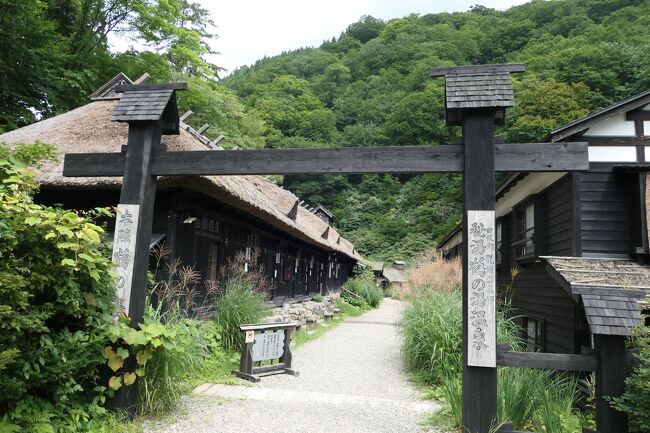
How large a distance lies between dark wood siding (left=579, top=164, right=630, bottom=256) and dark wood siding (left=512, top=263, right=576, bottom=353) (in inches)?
39.8

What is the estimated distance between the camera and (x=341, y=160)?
4625mm

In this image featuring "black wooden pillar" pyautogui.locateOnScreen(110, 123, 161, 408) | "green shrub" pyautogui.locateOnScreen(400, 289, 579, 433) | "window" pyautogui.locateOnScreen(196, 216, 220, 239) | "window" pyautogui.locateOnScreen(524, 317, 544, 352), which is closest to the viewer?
"green shrub" pyautogui.locateOnScreen(400, 289, 579, 433)

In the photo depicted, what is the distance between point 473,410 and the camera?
3.95 meters

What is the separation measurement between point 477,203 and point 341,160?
1.42m

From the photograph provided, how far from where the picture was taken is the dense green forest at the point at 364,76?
48.4 ft

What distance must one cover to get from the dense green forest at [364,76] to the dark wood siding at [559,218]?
14.3m

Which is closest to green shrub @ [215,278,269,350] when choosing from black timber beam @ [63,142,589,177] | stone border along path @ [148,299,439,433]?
stone border along path @ [148,299,439,433]

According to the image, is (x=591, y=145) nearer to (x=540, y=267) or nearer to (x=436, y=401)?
(x=540, y=267)

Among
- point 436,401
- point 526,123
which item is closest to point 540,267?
point 436,401

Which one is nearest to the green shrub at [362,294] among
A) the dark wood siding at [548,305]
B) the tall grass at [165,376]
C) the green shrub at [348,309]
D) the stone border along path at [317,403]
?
the green shrub at [348,309]

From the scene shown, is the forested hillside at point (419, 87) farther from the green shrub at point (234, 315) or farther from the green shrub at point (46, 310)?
the green shrub at point (46, 310)

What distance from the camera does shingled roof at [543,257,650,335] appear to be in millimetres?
3686

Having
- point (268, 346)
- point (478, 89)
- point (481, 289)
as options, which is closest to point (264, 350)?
point (268, 346)

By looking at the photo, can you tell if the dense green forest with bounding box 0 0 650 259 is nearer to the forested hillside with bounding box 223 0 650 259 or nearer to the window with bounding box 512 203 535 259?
the forested hillside with bounding box 223 0 650 259
